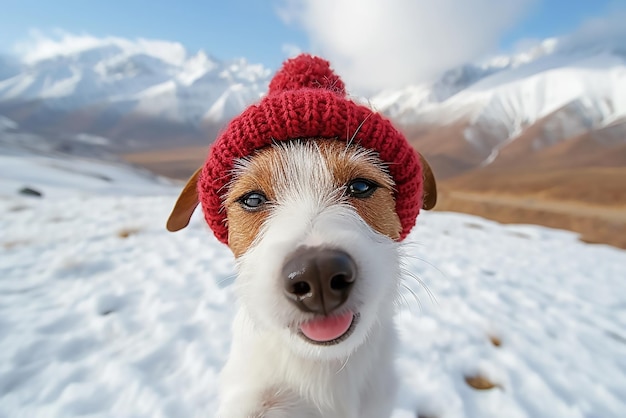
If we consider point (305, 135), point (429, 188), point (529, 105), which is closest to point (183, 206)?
point (305, 135)

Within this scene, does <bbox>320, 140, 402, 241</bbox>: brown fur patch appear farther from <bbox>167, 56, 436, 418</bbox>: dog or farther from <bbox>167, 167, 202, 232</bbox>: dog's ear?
<bbox>167, 167, 202, 232</bbox>: dog's ear

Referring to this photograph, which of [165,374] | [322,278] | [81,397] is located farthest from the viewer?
[165,374]

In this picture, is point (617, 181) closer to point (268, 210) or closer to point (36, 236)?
point (268, 210)

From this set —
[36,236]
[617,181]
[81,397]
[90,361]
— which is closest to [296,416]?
[81,397]

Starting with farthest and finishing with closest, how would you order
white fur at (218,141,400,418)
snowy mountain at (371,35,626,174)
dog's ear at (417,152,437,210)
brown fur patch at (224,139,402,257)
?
1. snowy mountain at (371,35,626,174)
2. dog's ear at (417,152,437,210)
3. brown fur patch at (224,139,402,257)
4. white fur at (218,141,400,418)

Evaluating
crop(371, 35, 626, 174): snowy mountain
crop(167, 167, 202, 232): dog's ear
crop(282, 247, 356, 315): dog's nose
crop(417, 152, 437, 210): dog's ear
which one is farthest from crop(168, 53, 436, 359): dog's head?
crop(371, 35, 626, 174): snowy mountain

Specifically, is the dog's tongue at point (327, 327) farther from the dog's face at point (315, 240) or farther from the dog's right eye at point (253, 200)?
the dog's right eye at point (253, 200)

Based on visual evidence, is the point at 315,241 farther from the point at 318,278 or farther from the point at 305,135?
the point at 305,135
